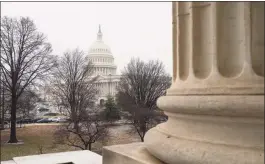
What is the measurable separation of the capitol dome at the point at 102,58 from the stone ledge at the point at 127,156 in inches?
3576

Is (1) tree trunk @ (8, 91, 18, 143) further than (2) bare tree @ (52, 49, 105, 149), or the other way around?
(2) bare tree @ (52, 49, 105, 149)

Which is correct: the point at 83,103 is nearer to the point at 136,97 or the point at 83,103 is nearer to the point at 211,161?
the point at 136,97

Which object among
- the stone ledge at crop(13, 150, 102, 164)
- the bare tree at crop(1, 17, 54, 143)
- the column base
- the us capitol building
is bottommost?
the stone ledge at crop(13, 150, 102, 164)

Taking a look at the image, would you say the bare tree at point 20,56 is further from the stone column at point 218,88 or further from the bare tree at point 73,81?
the stone column at point 218,88

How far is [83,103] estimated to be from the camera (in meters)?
35.7

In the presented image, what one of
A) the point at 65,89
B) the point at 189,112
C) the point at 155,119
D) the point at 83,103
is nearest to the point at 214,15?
the point at 189,112

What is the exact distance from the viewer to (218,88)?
9.39 feet

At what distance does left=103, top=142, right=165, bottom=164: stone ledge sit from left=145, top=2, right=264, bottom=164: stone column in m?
0.20

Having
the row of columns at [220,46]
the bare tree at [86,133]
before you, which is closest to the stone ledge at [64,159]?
the row of columns at [220,46]

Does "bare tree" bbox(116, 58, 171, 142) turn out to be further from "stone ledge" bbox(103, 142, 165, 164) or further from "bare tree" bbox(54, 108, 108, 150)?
"stone ledge" bbox(103, 142, 165, 164)

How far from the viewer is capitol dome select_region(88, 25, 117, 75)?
96.7 meters

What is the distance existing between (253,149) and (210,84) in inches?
29.6

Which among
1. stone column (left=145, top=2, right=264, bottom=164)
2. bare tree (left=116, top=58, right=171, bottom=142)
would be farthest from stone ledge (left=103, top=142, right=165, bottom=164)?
bare tree (left=116, top=58, right=171, bottom=142)

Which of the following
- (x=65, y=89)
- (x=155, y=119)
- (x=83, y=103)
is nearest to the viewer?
(x=155, y=119)
